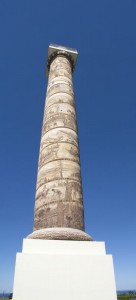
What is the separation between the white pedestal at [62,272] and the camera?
10.7 feet

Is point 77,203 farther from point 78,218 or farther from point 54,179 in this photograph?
point 54,179

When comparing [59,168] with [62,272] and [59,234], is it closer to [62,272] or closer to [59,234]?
[59,234]

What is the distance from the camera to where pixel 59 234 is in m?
3.90

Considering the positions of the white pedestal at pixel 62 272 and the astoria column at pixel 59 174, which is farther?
the astoria column at pixel 59 174

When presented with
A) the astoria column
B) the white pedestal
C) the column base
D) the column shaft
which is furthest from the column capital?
the white pedestal

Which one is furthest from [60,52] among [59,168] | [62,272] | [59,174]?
[62,272]

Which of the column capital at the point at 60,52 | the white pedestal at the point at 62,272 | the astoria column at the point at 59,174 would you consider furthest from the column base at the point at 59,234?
the column capital at the point at 60,52

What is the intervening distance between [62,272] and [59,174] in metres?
1.91

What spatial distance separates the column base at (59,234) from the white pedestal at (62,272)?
4.4 inches

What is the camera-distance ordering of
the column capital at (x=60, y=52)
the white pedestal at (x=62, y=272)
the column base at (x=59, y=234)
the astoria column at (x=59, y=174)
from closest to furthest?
the white pedestal at (x=62, y=272) < the column base at (x=59, y=234) < the astoria column at (x=59, y=174) < the column capital at (x=60, y=52)

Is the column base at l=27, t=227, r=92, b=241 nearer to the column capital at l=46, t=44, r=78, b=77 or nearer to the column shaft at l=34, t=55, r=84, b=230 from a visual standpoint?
the column shaft at l=34, t=55, r=84, b=230

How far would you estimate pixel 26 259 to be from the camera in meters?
3.46

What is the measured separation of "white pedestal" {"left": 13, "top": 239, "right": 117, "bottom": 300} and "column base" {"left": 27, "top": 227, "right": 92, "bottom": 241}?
0.11 m

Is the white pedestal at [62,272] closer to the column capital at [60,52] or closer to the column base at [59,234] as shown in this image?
the column base at [59,234]
